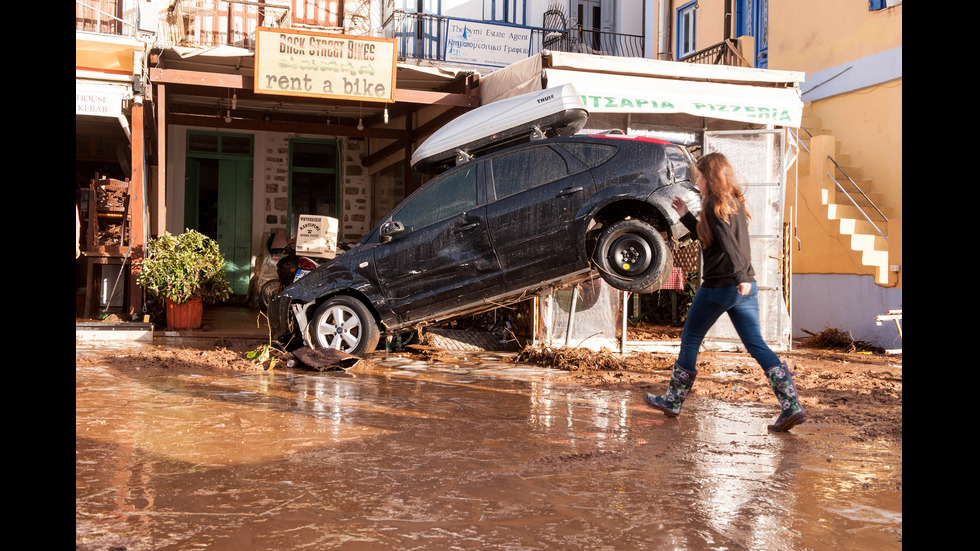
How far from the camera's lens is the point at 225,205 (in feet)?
50.9

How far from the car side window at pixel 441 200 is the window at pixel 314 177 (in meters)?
8.51

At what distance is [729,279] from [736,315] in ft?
0.86

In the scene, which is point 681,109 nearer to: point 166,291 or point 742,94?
point 742,94

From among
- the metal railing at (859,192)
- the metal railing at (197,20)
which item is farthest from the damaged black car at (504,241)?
the metal railing at (197,20)

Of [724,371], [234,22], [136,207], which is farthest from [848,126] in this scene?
[136,207]

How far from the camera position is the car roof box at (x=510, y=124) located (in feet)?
26.5

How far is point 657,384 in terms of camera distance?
22.8 feet

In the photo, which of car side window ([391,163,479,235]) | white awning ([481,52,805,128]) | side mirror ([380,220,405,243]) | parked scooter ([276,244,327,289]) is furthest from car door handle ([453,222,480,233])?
parked scooter ([276,244,327,289])

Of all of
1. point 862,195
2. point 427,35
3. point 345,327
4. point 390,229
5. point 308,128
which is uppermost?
point 427,35

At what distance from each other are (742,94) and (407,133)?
18.0 feet

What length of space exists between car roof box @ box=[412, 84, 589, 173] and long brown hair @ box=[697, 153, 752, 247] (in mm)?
3057

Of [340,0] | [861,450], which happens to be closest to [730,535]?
[861,450]

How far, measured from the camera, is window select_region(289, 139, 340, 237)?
16.0 meters

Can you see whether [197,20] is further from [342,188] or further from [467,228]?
[467,228]
